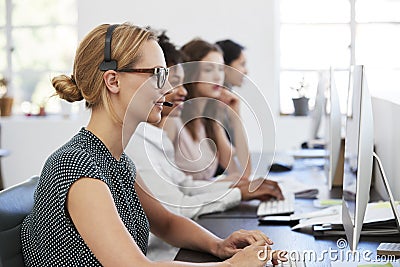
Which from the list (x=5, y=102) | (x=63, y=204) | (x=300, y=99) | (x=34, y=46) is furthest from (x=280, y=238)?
(x=34, y=46)

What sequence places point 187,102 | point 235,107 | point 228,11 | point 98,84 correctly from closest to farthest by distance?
point 98,84
point 187,102
point 235,107
point 228,11

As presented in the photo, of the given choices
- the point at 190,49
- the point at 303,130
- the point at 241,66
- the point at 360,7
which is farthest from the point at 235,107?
the point at 360,7

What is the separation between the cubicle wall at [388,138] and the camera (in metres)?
2.36

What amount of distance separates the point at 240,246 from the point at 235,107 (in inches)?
101

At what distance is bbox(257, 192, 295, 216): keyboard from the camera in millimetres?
2371

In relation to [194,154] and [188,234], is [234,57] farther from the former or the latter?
[188,234]

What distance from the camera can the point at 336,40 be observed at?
5.72 m

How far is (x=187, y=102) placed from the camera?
344cm

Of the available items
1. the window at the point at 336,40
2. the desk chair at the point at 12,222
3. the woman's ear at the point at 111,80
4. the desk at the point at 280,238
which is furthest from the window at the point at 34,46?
the woman's ear at the point at 111,80

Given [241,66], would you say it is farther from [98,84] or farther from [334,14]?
[98,84]

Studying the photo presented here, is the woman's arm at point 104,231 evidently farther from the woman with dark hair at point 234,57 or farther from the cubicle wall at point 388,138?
the woman with dark hair at point 234,57

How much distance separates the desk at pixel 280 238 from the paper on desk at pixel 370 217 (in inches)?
1.5

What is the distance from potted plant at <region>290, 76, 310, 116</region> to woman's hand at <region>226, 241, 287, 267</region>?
407 centimetres

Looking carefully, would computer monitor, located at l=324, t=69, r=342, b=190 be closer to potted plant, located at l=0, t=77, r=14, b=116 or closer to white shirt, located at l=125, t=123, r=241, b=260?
white shirt, located at l=125, t=123, r=241, b=260
